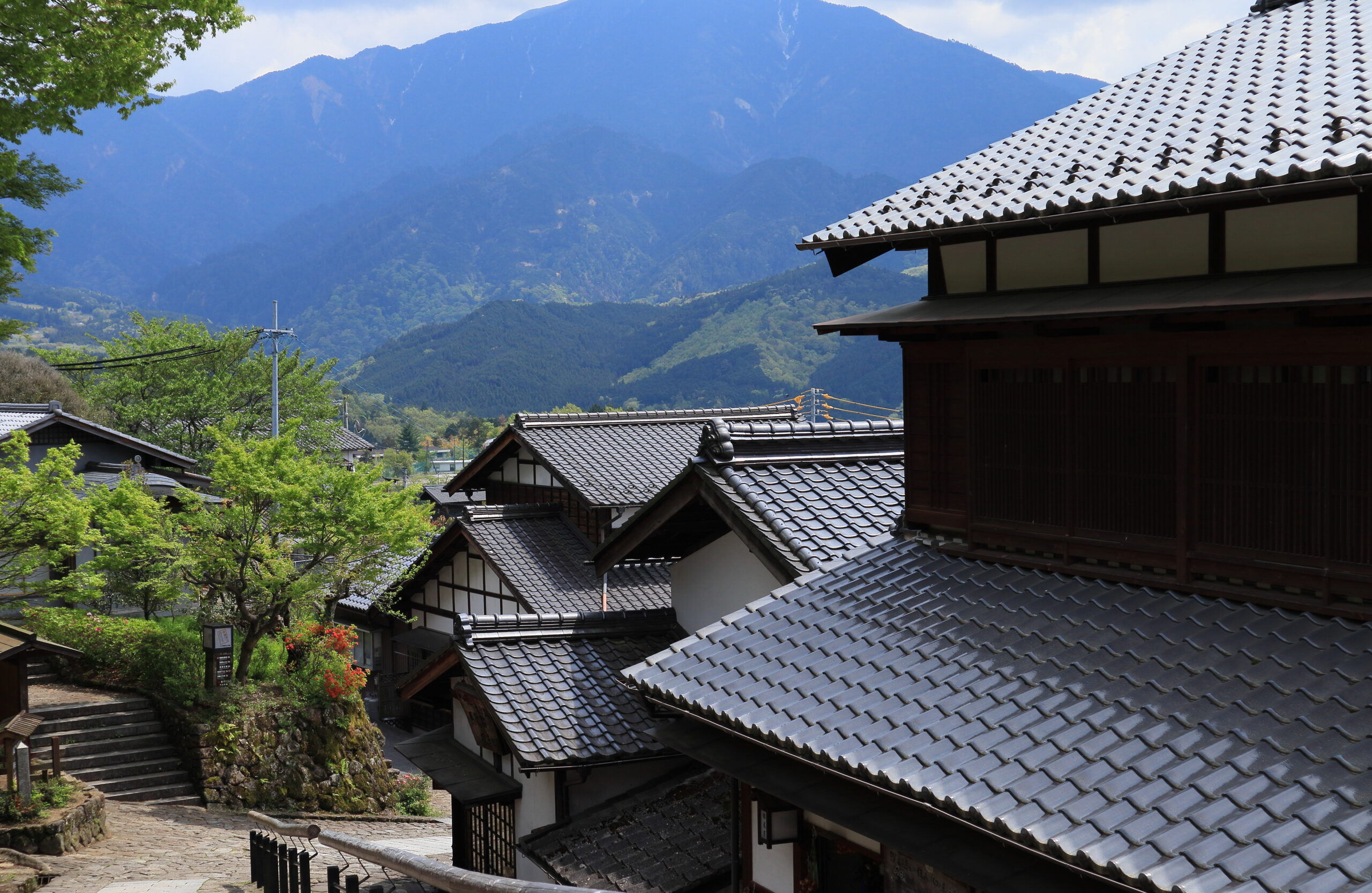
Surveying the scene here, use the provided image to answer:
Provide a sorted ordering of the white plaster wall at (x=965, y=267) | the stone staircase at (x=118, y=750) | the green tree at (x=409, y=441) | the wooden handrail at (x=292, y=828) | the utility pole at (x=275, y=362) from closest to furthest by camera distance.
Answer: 1. the white plaster wall at (x=965, y=267)
2. the wooden handrail at (x=292, y=828)
3. the stone staircase at (x=118, y=750)
4. the utility pole at (x=275, y=362)
5. the green tree at (x=409, y=441)

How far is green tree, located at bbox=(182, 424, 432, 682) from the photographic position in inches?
776

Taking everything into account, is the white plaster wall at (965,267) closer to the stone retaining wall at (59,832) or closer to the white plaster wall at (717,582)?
the white plaster wall at (717,582)

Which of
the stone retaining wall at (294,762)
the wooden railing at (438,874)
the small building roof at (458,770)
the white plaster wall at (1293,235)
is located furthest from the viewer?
the stone retaining wall at (294,762)

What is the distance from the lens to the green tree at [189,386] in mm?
42000

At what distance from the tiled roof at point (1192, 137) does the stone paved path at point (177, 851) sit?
951 cm

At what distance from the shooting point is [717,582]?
36.6 ft

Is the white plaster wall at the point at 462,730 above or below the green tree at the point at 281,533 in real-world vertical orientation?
below

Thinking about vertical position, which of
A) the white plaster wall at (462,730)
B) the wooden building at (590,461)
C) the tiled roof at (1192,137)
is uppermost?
the tiled roof at (1192,137)

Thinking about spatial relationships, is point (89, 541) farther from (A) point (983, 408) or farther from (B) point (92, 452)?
A: (A) point (983, 408)

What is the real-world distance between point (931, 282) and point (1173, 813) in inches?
188

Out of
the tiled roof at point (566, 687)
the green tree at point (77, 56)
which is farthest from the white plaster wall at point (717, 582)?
the green tree at point (77, 56)

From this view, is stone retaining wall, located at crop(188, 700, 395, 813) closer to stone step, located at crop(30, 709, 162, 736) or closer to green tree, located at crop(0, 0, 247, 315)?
stone step, located at crop(30, 709, 162, 736)

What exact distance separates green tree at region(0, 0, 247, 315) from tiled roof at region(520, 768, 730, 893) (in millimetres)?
7186

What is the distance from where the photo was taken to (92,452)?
30.2m
